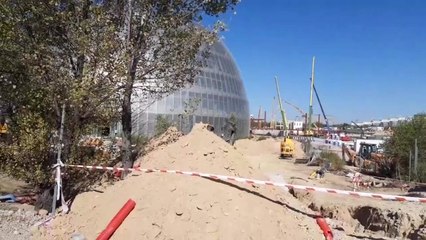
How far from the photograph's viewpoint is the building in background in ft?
161

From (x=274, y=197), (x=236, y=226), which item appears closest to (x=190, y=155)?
(x=274, y=197)

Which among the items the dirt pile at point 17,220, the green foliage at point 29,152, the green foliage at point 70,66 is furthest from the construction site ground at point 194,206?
the green foliage at point 70,66

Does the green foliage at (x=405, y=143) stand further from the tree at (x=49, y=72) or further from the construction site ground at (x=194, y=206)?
the tree at (x=49, y=72)

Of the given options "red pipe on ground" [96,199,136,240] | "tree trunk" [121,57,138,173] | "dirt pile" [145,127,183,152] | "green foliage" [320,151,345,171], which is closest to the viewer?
"red pipe on ground" [96,199,136,240]

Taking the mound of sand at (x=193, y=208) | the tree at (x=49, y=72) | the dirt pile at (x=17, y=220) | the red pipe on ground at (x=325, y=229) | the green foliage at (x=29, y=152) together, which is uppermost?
the tree at (x=49, y=72)

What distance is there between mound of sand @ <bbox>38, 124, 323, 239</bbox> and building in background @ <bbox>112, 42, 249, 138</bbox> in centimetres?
3345

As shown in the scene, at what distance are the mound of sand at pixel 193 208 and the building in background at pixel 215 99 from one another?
33.5m

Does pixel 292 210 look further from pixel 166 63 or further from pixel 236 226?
pixel 166 63

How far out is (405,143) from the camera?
1292 inches

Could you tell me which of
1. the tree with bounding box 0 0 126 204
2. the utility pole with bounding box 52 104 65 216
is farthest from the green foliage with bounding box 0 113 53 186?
the utility pole with bounding box 52 104 65 216

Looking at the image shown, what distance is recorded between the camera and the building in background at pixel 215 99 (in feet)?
161

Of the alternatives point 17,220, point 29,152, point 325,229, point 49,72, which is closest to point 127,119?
point 49,72

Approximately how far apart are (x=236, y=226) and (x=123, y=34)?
697 centimetres

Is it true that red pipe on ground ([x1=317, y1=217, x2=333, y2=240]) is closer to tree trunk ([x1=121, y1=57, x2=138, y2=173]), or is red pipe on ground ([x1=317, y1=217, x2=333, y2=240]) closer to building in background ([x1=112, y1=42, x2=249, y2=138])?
tree trunk ([x1=121, y1=57, x2=138, y2=173])
